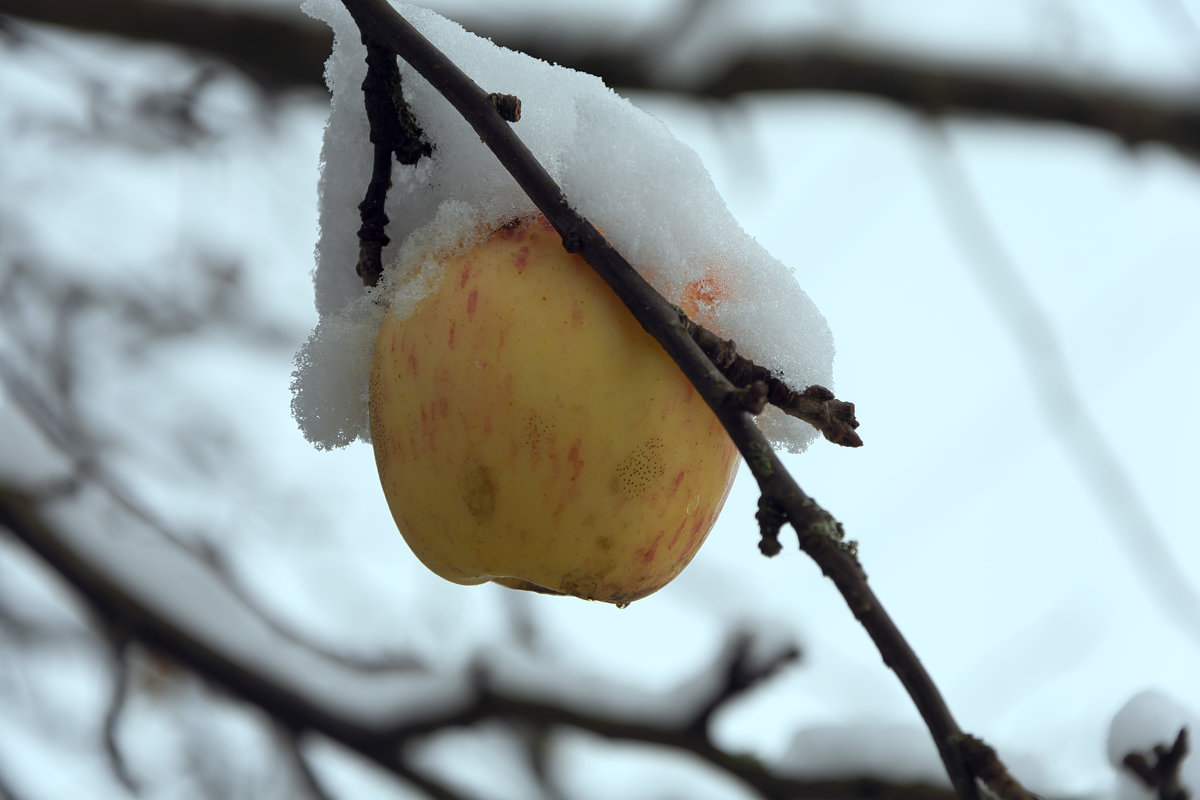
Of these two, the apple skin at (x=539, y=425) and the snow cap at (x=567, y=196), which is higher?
the snow cap at (x=567, y=196)

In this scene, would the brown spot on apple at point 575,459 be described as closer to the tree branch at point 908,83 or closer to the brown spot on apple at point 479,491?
the brown spot on apple at point 479,491

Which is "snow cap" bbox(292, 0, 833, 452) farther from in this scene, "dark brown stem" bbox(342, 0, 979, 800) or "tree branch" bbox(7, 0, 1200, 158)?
"tree branch" bbox(7, 0, 1200, 158)

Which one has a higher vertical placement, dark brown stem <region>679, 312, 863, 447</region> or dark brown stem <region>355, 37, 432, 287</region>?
dark brown stem <region>355, 37, 432, 287</region>

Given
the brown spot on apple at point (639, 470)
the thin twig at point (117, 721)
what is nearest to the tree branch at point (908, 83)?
the thin twig at point (117, 721)

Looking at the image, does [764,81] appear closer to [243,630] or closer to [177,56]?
[177,56]

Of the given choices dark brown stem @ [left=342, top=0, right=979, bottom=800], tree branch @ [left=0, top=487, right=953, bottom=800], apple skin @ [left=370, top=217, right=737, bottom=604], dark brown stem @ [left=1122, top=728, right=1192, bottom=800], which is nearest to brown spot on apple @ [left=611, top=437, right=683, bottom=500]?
apple skin @ [left=370, top=217, right=737, bottom=604]

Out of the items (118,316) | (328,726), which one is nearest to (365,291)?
(328,726)
